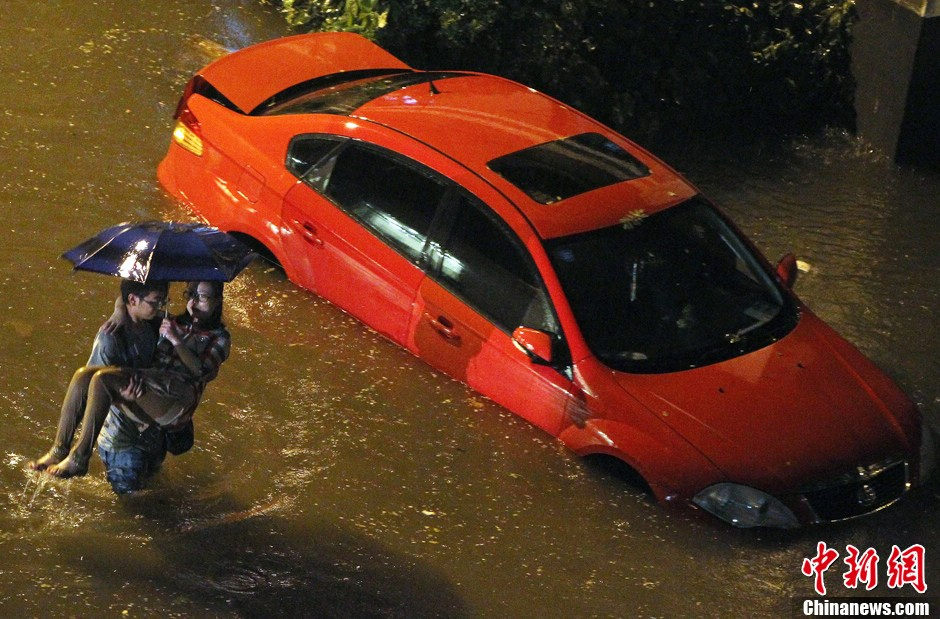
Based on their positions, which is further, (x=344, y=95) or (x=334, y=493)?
(x=344, y=95)

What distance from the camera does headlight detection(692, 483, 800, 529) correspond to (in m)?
6.10

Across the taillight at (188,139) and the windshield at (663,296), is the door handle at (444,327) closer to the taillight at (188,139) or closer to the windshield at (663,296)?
the windshield at (663,296)

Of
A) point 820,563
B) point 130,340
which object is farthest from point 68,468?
point 820,563

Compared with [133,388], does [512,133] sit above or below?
above

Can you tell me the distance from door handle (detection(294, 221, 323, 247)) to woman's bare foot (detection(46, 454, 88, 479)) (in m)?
2.53

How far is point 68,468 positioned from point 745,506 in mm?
3296

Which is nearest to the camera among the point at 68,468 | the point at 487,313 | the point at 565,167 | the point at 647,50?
the point at 68,468

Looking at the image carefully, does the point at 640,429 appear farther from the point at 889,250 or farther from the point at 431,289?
the point at 889,250

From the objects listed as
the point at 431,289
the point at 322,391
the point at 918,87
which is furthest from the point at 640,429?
the point at 918,87

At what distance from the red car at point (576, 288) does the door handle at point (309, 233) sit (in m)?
0.01

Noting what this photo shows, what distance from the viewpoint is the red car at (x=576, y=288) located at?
6.23 m

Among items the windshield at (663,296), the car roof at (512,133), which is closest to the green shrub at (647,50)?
the car roof at (512,133)

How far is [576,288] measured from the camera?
21.5ft

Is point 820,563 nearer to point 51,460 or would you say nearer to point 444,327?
point 444,327
